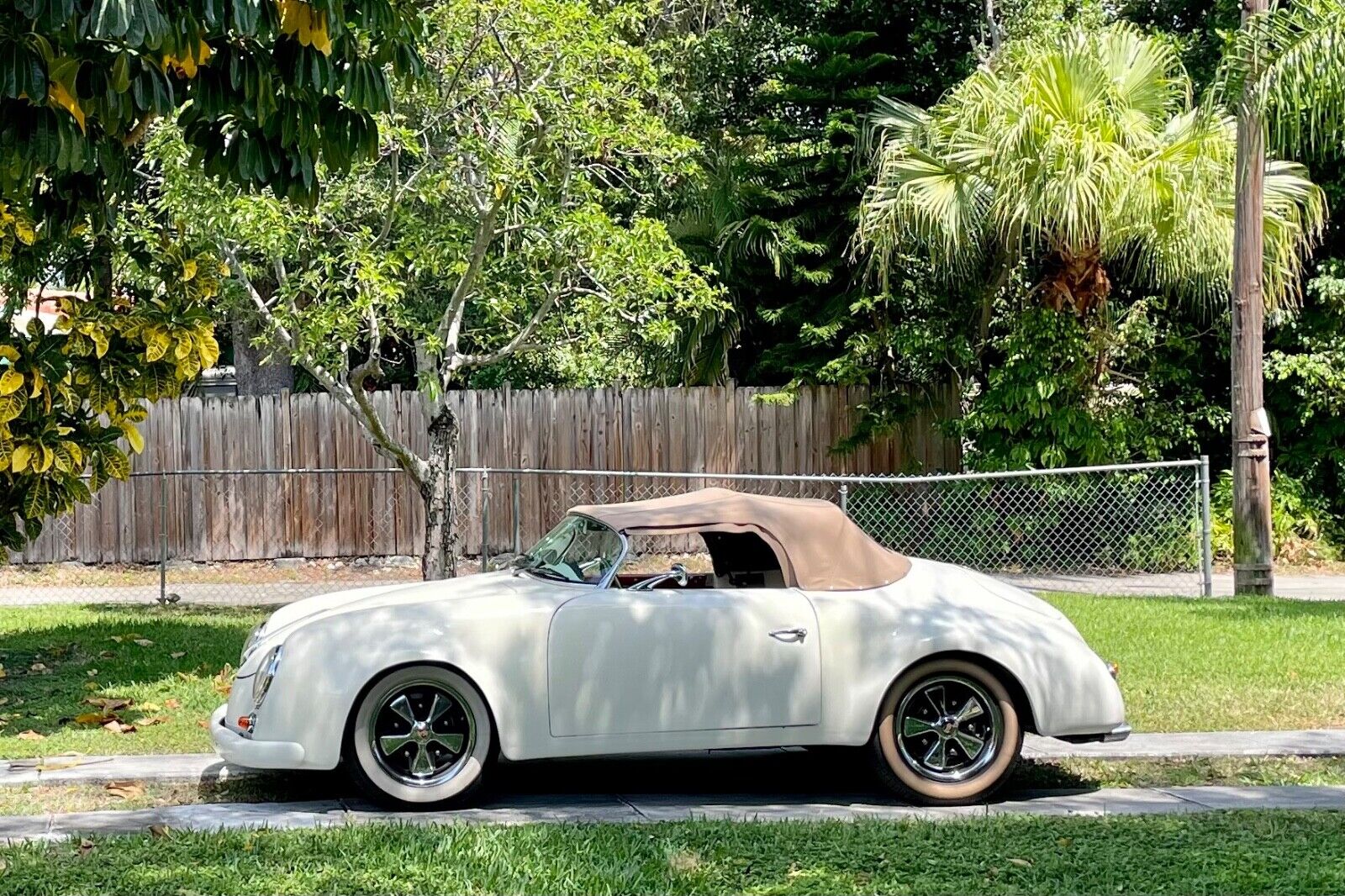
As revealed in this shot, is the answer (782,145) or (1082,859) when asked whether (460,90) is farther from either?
(1082,859)

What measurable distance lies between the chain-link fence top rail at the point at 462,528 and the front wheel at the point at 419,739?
8113 millimetres

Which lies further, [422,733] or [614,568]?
[614,568]

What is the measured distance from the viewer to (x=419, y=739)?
275 inches

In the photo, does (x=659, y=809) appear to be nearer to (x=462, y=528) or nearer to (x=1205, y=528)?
(x=1205, y=528)

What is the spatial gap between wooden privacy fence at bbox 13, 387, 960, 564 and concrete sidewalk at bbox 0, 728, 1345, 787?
977 cm

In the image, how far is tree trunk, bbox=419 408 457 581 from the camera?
1311 cm

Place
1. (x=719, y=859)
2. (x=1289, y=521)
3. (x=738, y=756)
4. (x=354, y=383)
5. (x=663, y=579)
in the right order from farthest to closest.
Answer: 1. (x=1289, y=521)
2. (x=354, y=383)
3. (x=738, y=756)
4. (x=663, y=579)
5. (x=719, y=859)

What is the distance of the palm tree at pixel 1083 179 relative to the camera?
15148 mm

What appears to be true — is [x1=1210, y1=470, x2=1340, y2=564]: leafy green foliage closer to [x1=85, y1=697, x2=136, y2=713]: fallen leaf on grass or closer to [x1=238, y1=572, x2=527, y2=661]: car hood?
[x1=238, y1=572, x2=527, y2=661]: car hood

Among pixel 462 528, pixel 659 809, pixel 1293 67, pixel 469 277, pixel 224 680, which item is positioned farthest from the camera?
pixel 462 528

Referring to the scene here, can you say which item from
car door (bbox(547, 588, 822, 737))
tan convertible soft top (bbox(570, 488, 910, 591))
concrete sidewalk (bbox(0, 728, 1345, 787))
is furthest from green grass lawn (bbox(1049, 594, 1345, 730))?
car door (bbox(547, 588, 822, 737))

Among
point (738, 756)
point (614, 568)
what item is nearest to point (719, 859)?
point (614, 568)

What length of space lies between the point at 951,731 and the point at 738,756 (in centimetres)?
160

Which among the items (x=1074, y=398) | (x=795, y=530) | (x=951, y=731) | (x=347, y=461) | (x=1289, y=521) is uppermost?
(x=1074, y=398)
